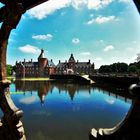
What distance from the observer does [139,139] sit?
1.52m

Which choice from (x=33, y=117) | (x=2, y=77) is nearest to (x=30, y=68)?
(x=33, y=117)

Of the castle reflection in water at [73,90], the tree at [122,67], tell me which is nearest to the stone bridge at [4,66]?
the castle reflection in water at [73,90]

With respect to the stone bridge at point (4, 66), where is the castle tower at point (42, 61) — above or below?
above

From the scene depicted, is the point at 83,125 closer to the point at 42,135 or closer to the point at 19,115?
the point at 42,135

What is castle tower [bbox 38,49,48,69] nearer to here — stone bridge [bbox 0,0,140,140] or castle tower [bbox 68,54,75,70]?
castle tower [bbox 68,54,75,70]

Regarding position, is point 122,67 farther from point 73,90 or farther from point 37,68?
point 73,90

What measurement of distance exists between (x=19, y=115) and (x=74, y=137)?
9546mm

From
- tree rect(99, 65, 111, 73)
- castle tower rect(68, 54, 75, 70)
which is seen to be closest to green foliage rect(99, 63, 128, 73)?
tree rect(99, 65, 111, 73)

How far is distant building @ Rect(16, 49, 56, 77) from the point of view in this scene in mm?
138125

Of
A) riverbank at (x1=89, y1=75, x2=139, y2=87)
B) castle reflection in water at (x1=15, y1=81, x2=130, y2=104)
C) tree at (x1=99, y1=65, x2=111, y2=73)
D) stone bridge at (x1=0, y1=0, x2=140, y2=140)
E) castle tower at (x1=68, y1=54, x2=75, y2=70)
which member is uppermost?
castle tower at (x1=68, y1=54, x2=75, y2=70)

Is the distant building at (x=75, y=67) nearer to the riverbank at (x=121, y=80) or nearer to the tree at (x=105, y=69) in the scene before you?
the tree at (x=105, y=69)

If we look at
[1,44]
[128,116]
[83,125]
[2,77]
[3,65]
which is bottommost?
[83,125]

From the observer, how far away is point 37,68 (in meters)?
145

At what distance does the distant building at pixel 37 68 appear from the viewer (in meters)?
138
